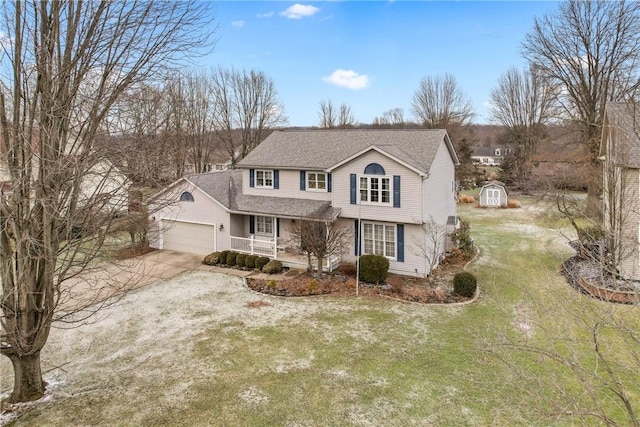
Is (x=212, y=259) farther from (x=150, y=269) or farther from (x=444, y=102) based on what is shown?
(x=444, y=102)

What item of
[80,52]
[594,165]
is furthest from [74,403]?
[594,165]

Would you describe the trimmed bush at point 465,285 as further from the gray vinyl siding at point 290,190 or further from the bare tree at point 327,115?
the bare tree at point 327,115

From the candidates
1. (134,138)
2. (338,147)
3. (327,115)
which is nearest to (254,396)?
(134,138)

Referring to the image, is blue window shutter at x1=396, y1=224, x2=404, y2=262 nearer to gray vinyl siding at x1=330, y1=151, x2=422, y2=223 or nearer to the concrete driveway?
gray vinyl siding at x1=330, y1=151, x2=422, y2=223

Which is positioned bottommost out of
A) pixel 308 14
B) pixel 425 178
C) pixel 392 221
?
pixel 392 221

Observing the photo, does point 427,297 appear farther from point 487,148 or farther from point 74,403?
point 487,148
